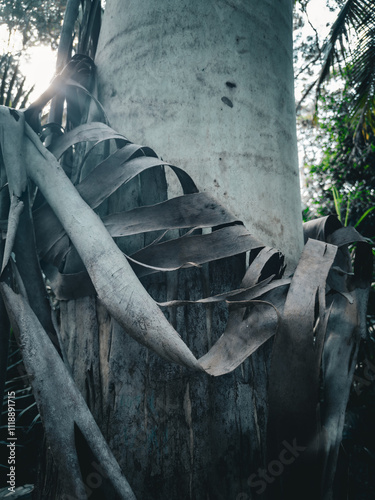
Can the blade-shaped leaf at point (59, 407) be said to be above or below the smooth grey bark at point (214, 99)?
below

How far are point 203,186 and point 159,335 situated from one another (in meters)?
Result: 0.39

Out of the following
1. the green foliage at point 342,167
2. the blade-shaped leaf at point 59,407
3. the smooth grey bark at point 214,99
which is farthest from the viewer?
the green foliage at point 342,167

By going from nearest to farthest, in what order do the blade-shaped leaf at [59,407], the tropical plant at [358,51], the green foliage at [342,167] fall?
the blade-shaped leaf at [59,407]
the tropical plant at [358,51]
the green foliage at [342,167]

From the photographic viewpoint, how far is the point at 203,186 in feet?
2.82

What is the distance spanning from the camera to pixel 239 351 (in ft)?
2.15

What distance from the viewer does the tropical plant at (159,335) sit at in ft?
2.07

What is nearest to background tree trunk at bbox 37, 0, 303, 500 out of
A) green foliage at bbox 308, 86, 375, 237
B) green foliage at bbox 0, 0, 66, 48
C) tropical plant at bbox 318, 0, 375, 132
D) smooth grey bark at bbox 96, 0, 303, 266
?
smooth grey bark at bbox 96, 0, 303, 266

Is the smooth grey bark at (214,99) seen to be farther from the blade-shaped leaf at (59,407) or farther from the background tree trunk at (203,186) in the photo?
the blade-shaped leaf at (59,407)

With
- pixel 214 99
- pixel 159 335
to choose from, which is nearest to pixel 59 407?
pixel 159 335

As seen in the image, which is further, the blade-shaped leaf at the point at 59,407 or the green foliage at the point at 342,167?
the green foliage at the point at 342,167

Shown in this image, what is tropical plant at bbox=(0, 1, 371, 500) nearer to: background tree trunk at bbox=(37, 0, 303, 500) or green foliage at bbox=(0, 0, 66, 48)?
background tree trunk at bbox=(37, 0, 303, 500)

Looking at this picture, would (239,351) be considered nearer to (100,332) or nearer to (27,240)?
(100,332)

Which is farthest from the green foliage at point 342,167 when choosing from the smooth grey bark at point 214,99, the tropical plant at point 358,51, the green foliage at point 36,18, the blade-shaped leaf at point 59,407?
the blade-shaped leaf at point 59,407

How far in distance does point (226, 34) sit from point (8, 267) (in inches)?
30.4
